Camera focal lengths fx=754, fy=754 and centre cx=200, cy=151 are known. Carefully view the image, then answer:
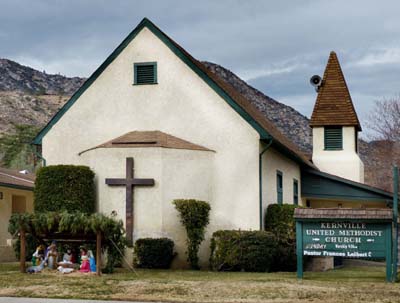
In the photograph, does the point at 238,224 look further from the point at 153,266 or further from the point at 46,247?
the point at 46,247

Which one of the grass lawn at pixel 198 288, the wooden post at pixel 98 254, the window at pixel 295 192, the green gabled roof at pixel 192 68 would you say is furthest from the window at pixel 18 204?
the wooden post at pixel 98 254

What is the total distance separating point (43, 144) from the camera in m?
26.5

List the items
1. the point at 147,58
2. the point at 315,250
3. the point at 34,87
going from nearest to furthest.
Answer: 1. the point at 315,250
2. the point at 147,58
3. the point at 34,87

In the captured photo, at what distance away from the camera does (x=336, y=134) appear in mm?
36500

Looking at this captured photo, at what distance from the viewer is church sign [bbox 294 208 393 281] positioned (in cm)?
1798

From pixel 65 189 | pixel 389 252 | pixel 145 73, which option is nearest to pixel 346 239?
pixel 389 252

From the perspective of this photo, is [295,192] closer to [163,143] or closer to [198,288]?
[163,143]

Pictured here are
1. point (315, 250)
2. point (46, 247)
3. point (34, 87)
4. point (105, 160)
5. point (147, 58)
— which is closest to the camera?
point (315, 250)

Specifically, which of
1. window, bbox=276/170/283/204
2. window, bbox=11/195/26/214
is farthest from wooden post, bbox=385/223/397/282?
window, bbox=11/195/26/214

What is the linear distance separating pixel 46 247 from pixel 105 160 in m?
3.75

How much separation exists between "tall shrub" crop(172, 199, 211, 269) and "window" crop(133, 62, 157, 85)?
15.4ft

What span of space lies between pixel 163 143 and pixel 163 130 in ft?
4.85

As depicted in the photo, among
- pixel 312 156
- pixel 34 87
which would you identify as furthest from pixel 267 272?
pixel 34 87

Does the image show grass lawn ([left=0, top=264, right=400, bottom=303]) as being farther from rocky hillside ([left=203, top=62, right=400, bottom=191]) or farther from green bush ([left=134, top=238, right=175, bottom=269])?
rocky hillside ([left=203, top=62, right=400, bottom=191])
